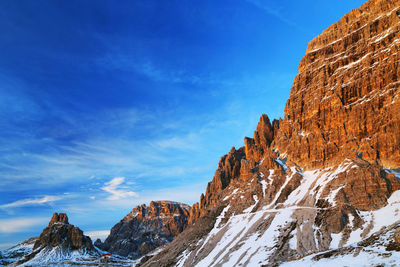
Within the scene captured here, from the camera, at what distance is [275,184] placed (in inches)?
6014

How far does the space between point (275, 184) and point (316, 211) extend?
4174cm

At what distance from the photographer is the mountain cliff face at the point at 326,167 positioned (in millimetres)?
100125

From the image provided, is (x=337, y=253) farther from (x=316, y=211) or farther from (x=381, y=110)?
(x=381, y=110)

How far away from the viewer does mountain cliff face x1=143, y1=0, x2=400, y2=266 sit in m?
100

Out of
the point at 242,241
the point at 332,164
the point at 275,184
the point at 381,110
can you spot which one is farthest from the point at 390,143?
the point at 242,241

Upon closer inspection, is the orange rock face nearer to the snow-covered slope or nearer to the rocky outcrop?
the rocky outcrop

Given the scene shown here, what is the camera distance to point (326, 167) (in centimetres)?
14400

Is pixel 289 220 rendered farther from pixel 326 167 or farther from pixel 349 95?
pixel 349 95

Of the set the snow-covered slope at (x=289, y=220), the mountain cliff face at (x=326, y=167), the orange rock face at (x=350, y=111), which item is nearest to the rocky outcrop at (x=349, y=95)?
the orange rock face at (x=350, y=111)

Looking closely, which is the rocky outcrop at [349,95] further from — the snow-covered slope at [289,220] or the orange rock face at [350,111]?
the snow-covered slope at [289,220]

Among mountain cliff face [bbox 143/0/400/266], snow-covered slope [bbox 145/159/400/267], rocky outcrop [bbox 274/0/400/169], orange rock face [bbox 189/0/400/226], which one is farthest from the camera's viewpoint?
rocky outcrop [bbox 274/0/400/169]

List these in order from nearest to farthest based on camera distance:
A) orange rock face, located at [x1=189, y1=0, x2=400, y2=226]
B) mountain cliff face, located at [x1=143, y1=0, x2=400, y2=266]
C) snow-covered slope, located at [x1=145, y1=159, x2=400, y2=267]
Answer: snow-covered slope, located at [x1=145, y1=159, x2=400, y2=267]
mountain cliff face, located at [x1=143, y1=0, x2=400, y2=266]
orange rock face, located at [x1=189, y1=0, x2=400, y2=226]

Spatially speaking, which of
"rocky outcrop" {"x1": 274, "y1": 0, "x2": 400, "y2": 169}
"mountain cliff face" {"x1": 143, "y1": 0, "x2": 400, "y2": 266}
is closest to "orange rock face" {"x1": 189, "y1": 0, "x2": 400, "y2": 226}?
"rocky outcrop" {"x1": 274, "y1": 0, "x2": 400, "y2": 169}

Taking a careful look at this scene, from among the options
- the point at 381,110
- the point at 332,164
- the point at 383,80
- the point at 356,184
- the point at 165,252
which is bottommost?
the point at 165,252
